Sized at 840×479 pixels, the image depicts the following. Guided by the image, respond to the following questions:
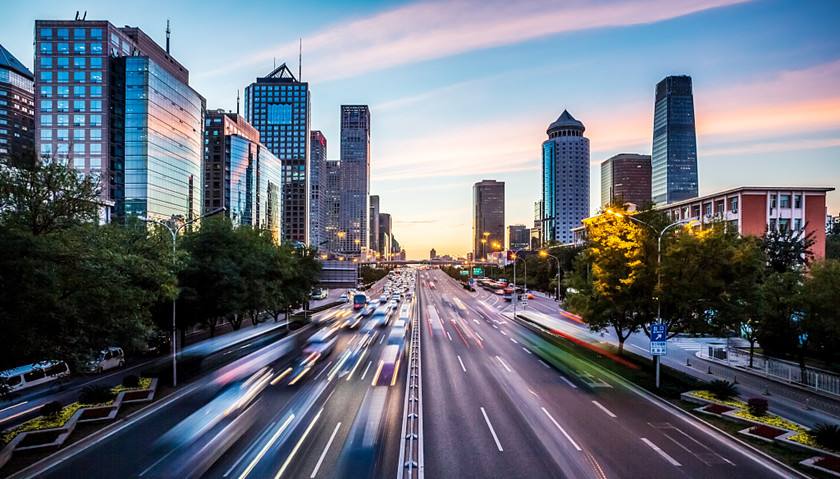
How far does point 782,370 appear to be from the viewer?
30.0 m

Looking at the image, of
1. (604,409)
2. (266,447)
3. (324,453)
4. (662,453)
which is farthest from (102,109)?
(662,453)

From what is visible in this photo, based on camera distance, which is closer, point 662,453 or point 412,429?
point 662,453

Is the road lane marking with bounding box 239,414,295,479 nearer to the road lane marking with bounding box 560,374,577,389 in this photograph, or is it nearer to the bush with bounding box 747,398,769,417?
the road lane marking with bounding box 560,374,577,389

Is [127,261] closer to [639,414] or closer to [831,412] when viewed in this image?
[639,414]

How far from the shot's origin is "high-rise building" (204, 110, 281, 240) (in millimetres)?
163000

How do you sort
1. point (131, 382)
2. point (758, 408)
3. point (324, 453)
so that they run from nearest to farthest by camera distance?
point (324, 453)
point (758, 408)
point (131, 382)

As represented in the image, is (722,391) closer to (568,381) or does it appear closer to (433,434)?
(568,381)

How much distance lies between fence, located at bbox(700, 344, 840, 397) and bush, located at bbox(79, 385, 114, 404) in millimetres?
39165

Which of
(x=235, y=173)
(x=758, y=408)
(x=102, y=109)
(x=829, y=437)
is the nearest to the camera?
(x=829, y=437)

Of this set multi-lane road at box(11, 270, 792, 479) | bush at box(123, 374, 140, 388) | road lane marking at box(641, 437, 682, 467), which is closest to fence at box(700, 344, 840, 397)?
multi-lane road at box(11, 270, 792, 479)

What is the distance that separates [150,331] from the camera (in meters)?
19.2

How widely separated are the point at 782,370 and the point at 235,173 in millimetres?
161914

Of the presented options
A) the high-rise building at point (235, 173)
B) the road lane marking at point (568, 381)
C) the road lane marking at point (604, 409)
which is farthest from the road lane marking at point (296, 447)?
the high-rise building at point (235, 173)

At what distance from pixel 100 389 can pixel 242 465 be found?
12.5m
